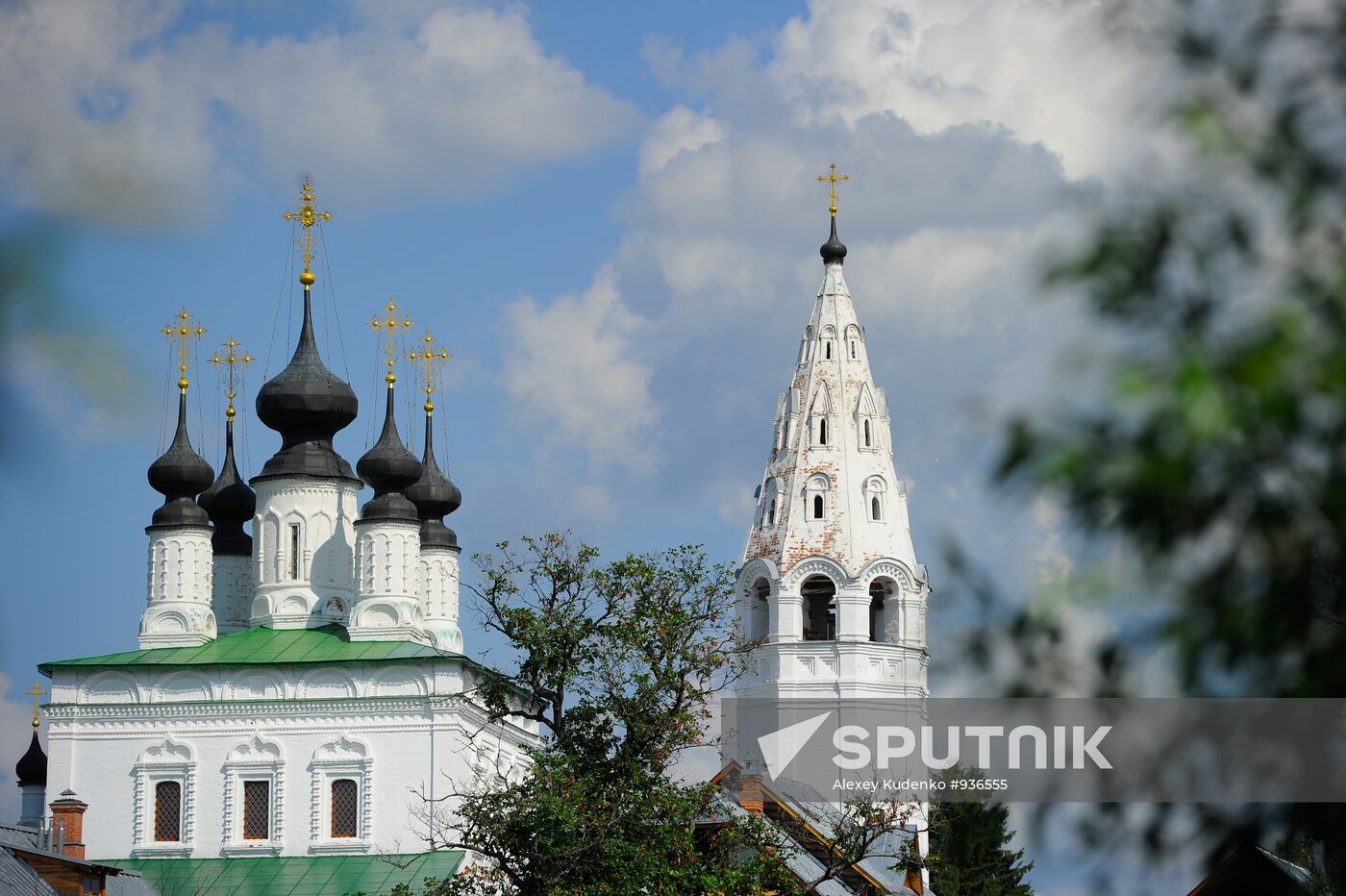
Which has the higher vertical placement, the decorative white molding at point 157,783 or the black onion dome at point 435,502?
the black onion dome at point 435,502

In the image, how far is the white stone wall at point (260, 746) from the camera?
3816 cm

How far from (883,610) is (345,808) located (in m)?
14.8

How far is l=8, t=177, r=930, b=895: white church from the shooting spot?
38.1m

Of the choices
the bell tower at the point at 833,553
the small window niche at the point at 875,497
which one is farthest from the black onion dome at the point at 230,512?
the small window niche at the point at 875,497

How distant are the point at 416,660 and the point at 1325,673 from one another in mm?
35216

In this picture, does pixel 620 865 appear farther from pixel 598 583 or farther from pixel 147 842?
pixel 147 842

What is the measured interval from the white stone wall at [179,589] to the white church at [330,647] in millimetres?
40

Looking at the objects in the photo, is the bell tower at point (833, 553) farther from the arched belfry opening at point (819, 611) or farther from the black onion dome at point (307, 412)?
the black onion dome at point (307, 412)

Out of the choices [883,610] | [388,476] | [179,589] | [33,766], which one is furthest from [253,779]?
[883,610]

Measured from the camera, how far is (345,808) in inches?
1510

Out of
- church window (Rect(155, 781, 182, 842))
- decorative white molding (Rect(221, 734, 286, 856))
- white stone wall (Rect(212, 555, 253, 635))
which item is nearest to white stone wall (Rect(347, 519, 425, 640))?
decorative white molding (Rect(221, 734, 286, 856))

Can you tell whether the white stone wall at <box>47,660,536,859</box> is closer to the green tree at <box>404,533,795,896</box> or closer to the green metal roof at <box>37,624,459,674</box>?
the green metal roof at <box>37,624,459,674</box>

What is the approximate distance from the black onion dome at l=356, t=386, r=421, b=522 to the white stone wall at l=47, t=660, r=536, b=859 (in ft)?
12.8

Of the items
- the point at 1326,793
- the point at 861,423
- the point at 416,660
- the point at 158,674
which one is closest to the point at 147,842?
the point at 158,674
